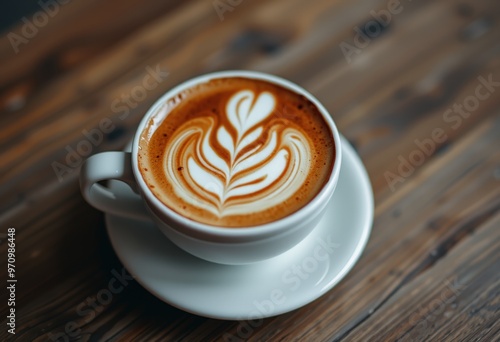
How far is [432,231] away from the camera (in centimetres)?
99

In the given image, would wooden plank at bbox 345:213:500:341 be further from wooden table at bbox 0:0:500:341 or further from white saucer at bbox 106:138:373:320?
white saucer at bbox 106:138:373:320

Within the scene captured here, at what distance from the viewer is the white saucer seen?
83cm

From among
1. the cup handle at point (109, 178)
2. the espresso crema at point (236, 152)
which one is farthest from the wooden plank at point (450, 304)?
the cup handle at point (109, 178)

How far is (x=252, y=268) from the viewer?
0.89 metres

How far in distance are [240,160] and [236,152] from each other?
0.06 ft

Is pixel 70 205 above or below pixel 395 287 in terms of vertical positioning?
above

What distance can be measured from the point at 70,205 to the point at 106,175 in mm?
214

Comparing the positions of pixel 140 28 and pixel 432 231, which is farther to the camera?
pixel 140 28

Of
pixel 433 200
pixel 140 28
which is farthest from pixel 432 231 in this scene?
pixel 140 28

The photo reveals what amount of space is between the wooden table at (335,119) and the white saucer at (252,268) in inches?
2.3

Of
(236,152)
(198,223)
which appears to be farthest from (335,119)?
(198,223)

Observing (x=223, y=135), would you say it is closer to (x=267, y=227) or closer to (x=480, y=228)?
(x=267, y=227)

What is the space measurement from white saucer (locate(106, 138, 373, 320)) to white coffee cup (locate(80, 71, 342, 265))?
0.12 feet

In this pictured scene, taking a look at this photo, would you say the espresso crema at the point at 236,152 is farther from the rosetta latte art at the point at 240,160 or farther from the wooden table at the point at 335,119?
the wooden table at the point at 335,119
